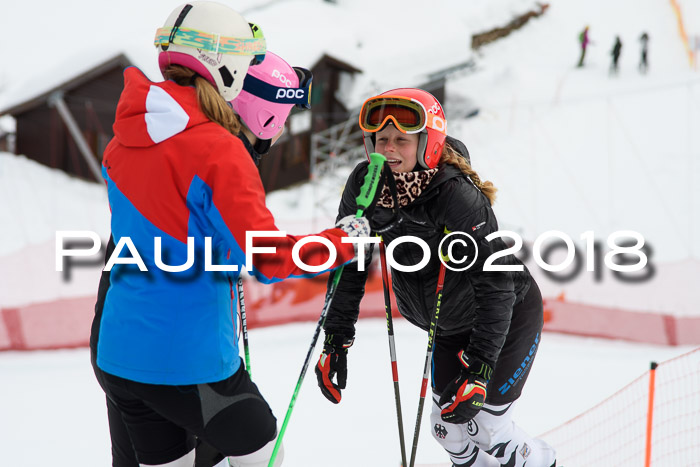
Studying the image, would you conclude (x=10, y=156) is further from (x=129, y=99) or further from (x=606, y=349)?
(x=129, y=99)

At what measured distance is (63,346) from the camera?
264 inches

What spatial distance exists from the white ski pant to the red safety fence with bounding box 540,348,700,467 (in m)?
1.03

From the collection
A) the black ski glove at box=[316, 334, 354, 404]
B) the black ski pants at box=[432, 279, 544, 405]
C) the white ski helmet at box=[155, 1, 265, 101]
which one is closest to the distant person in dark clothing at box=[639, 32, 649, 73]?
the black ski pants at box=[432, 279, 544, 405]

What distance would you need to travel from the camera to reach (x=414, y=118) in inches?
104

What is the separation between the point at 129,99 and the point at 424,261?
145 centimetres

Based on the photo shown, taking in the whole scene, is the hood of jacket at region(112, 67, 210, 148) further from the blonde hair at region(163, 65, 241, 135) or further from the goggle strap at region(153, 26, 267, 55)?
the goggle strap at region(153, 26, 267, 55)

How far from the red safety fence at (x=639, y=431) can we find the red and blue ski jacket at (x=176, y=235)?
2.81 m

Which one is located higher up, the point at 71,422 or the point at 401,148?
the point at 401,148

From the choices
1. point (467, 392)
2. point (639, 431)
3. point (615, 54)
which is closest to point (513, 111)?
point (615, 54)

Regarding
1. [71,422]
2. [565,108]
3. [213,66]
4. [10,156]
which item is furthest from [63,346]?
[565,108]

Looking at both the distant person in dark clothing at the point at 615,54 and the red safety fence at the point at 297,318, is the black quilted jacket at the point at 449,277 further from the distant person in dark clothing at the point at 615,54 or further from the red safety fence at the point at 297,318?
the distant person in dark clothing at the point at 615,54

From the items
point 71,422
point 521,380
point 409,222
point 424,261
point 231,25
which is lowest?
point 71,422

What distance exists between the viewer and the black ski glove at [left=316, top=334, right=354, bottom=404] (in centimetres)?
294

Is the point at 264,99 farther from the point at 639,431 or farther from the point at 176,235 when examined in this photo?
the point at 639,431
